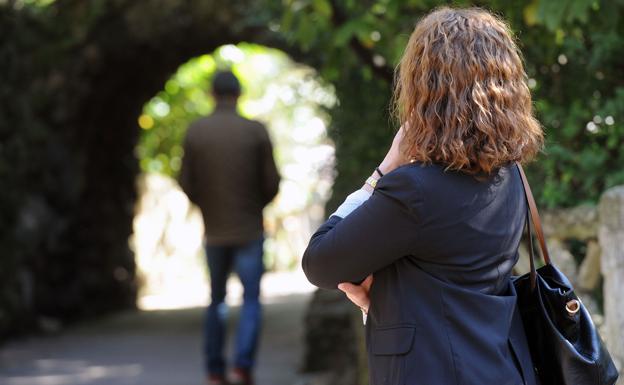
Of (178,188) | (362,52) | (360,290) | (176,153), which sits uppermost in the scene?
(362,52)

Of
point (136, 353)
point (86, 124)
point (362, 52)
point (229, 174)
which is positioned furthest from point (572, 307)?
point (86, 124)

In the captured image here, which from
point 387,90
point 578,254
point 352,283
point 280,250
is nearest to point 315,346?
point 387,90

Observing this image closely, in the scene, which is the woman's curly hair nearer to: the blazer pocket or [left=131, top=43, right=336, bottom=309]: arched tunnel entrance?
the blazer pocket

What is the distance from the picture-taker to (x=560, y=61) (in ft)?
16.9

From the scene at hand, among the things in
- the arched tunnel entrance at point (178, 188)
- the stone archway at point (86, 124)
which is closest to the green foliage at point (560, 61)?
the stone archway at point (86, 124)

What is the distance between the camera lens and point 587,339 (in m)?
2.60

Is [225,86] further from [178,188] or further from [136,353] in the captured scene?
[178,188]

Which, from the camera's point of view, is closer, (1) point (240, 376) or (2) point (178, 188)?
(1) point (240, 376)

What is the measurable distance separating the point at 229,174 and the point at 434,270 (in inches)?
171

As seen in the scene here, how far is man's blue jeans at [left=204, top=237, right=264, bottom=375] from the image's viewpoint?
6645 mm

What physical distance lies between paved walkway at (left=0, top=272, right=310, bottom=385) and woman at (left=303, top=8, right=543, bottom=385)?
4.57 metres

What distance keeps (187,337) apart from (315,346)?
110 inches

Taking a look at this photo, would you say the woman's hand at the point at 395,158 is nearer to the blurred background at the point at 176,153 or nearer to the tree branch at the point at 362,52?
the blurred background at the point at 176,153

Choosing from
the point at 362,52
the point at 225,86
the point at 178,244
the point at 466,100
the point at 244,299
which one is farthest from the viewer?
the point at 178,244
